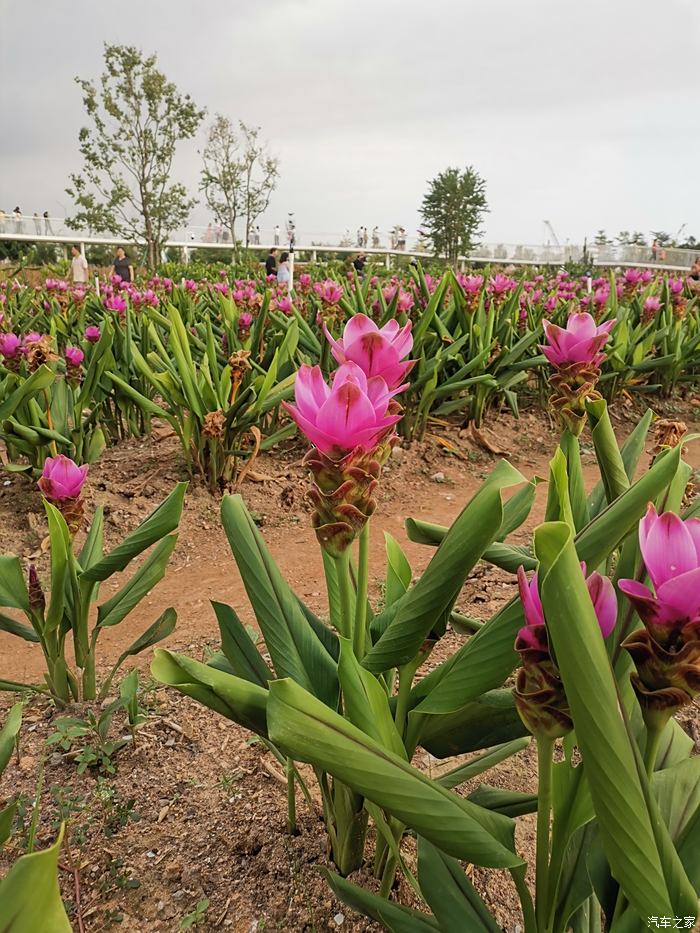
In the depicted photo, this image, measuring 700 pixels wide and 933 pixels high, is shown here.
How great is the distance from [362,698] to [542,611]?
0.97ft

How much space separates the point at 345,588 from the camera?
93 cm

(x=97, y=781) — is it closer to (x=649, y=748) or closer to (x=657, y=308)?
(x=649, y=748)

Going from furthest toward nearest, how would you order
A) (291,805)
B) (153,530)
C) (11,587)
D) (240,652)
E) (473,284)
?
(473,284) → (11,587) → (153,530) → (291,805) → (240,652)

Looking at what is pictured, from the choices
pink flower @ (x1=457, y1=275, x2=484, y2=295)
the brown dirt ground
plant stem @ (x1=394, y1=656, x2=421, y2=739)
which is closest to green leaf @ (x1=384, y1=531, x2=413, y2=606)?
plant stem @ (x1=394, y1=656, x2=421, y2=739)

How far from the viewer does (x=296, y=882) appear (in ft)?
4.01

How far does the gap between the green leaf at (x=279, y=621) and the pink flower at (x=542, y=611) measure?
43 centimetres

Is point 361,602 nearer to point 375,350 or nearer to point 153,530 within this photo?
point 375,350

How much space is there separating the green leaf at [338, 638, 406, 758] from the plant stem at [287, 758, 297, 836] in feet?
1.40

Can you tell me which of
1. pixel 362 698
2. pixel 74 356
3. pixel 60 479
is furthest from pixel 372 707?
pixel 74 356

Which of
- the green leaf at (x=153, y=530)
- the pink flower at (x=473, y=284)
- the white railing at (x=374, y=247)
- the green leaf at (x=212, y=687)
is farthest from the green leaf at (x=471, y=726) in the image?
the white railing at (x=374, y=247)

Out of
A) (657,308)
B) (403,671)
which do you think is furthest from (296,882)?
(657,308)

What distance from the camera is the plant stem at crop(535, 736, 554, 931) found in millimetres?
730

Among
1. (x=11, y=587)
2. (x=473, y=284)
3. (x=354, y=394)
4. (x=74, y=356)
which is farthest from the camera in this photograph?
(x=473, y=284)

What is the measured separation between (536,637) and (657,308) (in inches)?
211
